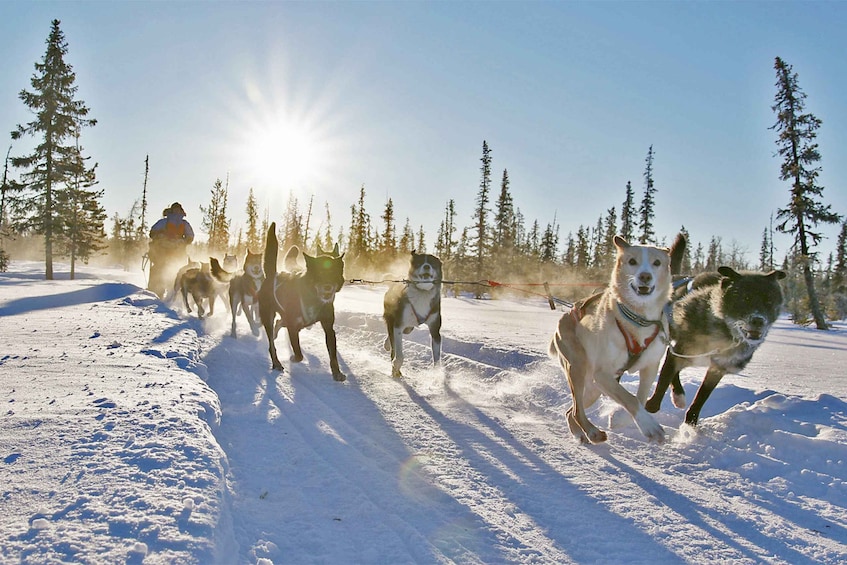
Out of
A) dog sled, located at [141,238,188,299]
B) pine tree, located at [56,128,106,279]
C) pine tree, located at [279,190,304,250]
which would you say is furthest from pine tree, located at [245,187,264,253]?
dog sled, located at [141,238,188,299]

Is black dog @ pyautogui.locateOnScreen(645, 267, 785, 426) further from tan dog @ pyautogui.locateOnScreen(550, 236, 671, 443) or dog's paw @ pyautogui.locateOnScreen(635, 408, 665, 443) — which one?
dog's paw @ pyautogui.locateOnScreen(635, 408, 665, 443)

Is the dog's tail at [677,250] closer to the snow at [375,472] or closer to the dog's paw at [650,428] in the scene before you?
the snow at [375,472]

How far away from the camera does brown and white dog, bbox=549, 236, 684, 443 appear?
428 cm

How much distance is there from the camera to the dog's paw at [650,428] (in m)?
3.79

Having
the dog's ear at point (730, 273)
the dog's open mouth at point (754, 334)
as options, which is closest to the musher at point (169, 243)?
the dog's ear at point (730, 273)

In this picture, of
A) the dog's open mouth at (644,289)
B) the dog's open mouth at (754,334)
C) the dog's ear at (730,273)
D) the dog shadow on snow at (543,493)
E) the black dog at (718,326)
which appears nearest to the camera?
the dog shadow on snow at (543,493)

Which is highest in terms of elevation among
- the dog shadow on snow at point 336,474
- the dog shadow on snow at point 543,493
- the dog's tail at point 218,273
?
the dog's tail at point 218,273

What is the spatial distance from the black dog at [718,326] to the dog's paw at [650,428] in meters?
1.51

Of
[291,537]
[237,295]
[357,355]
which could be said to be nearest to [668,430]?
[291,537]

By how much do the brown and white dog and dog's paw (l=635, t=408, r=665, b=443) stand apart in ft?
0.34

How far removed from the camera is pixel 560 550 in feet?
9.16

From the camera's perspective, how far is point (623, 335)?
4328 millimetres

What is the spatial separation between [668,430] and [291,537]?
4.07 metres

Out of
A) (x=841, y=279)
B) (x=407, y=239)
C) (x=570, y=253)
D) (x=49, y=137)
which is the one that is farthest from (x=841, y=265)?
(x=49, y=137)
